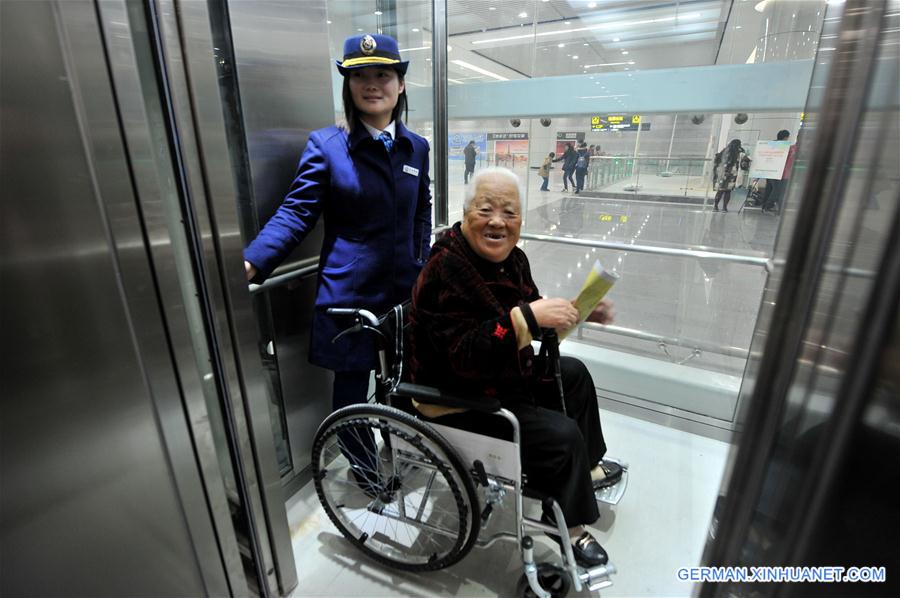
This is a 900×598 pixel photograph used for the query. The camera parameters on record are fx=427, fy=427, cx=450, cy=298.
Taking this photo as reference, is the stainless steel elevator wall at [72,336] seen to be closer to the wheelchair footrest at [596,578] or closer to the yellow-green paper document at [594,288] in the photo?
the yellow-green paper document at [594,288]

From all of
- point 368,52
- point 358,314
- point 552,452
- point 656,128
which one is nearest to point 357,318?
point 358,314

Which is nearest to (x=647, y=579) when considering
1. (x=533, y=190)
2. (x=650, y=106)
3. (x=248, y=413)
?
(x=248, y=413)

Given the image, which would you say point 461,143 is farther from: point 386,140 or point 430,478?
point 430,478

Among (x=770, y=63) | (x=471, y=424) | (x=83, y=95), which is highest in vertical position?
(x=770, y=63)

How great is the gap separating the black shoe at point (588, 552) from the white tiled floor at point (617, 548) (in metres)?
0.12

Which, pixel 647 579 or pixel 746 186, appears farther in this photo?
pixel 746 186

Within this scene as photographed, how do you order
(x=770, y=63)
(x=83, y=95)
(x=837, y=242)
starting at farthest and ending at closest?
(x=770, y=63) → (x=83, y=95) → (x=837, y=242)

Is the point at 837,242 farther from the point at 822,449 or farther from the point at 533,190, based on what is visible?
the point at 533,190

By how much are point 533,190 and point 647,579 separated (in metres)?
2.44

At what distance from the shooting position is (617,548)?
60.2 inches

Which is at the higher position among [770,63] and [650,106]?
[770,63]

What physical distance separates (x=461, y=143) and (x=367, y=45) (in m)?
1.40

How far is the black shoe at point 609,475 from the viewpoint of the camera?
159cm

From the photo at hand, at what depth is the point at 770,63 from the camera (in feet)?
5.64
